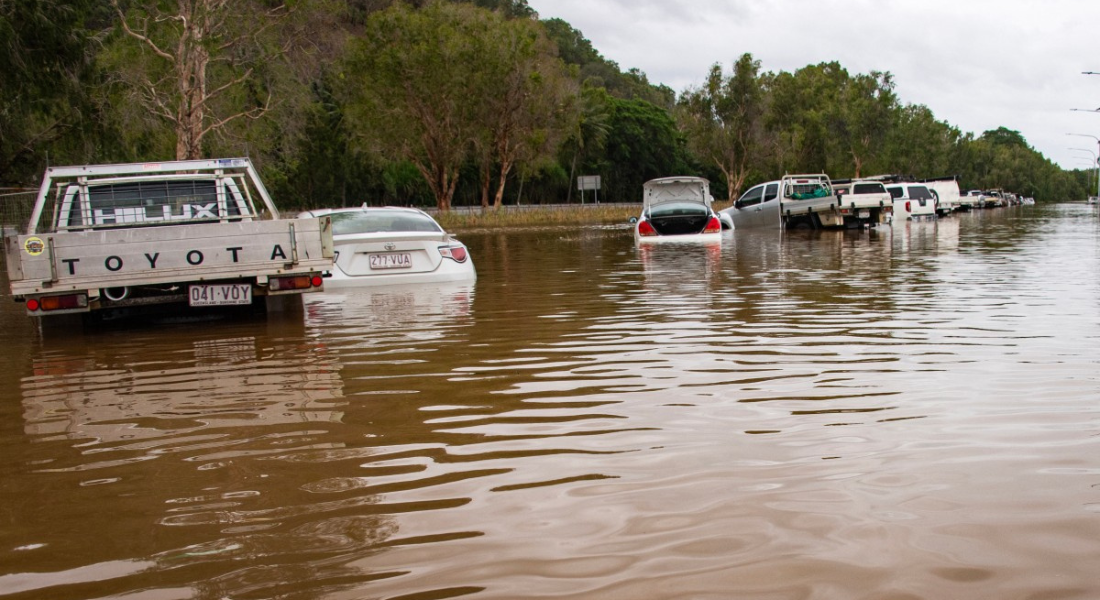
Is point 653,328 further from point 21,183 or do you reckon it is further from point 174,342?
point 21,183

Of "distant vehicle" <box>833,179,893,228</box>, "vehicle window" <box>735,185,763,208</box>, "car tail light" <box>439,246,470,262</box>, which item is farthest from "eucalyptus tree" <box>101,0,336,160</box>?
"car tail light" <box>439,246,470,262</box>

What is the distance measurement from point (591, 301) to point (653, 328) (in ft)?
8.58

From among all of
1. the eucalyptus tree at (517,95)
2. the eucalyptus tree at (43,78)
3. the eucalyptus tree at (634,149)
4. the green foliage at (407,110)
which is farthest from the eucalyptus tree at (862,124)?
the eucalyptus tree at (43,78)

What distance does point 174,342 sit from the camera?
861 centimetres

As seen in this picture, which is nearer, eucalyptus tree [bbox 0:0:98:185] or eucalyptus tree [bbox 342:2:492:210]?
eucalyptus tree [bbox 0:0:98:185]

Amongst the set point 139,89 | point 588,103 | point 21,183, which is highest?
point 588,103

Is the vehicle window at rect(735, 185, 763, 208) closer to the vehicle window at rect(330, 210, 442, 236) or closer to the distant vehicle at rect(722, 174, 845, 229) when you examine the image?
the distant vehicle at rect(722, 174, 845, 229)

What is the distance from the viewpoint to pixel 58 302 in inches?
349

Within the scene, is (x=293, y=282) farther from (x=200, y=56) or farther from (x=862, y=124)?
(x=862, y=124)

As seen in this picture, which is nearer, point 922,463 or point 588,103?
point 922,463

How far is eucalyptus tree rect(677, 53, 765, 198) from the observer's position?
6525 centimetres

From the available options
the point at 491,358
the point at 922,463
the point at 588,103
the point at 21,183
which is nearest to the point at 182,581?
the point at 922,463

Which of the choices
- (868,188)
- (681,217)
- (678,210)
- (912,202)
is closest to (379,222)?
(681,217)

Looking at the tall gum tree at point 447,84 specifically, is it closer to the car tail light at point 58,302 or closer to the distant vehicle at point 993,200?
the car tail light at point 58,302
